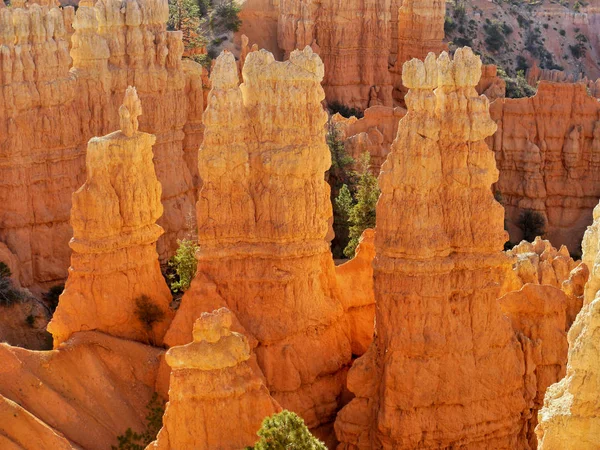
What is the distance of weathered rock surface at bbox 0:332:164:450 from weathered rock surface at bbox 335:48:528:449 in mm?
4322

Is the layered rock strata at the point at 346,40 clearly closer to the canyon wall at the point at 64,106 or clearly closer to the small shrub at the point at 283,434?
the canyon wall at the point at 64,106

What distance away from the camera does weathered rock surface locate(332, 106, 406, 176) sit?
4694 cm

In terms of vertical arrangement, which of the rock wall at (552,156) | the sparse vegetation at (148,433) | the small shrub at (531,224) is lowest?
the small shrub at (531,224)

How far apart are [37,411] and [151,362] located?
9.15 ft

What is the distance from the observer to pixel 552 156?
5422 centimetres

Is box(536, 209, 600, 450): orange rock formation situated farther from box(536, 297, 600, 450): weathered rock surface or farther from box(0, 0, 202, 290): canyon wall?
box(0, 0, 202, 290): canyon wall

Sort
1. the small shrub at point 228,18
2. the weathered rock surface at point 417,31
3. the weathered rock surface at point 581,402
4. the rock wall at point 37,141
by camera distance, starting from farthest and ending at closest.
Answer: the weathered rock surface at point 417,31 < the small shrub at point 228,18 < the rock wall at point 37,141 < the weathered rock surface at point 581,402

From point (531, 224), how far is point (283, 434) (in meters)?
33.6

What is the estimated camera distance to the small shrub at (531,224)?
2055 inches

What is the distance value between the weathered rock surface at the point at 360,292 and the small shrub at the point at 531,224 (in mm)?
24465

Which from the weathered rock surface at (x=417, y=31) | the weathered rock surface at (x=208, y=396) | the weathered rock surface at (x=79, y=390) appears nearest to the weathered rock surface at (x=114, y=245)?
the weathered rock surface at (x=79, y=390)

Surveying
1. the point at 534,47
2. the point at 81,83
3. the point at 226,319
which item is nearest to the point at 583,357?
the point at 226,319

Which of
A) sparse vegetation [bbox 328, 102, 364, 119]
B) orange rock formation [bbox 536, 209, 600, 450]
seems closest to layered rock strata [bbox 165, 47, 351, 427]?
orange rock formation [bbox 536, 209, 600, 450]

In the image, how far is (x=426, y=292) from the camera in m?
25.2
